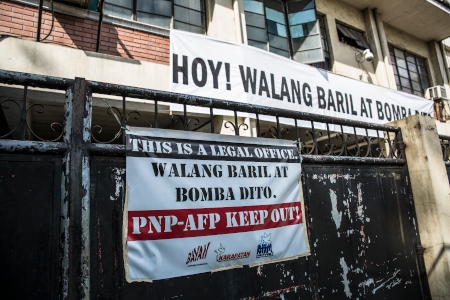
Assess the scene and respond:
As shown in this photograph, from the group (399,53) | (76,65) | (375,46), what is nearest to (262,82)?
(76,65)

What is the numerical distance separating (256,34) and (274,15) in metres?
1.05

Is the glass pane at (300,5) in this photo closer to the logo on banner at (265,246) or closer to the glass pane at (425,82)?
the glass pane at (425,82)

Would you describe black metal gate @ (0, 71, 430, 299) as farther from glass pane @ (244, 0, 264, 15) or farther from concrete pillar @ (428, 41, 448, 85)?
concrete pillar @ (428, 41, 448, 85)

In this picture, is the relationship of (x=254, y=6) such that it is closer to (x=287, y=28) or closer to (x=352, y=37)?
(x=287, y=28)

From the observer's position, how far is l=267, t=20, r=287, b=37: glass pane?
23.4ft

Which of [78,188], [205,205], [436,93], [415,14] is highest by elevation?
[415,14]

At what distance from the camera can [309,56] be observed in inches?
283

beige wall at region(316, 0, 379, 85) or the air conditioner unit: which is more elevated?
beige wall at region(316, 0, 379, 85)

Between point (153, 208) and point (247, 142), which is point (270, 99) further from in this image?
point (153, 208)

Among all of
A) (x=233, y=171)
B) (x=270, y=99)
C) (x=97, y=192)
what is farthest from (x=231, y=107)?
(x=270, y=99)

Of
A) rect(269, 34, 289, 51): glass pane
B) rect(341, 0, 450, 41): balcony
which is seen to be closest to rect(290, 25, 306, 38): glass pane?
rect(269, 34, 289, 51): glass pane

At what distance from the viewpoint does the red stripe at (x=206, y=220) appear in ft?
7.16

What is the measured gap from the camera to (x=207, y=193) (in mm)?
2467

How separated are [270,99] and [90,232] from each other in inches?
156
